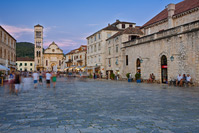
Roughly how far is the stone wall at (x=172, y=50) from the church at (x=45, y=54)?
64311mm

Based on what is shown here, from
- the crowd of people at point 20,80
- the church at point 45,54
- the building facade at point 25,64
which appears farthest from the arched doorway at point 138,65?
the building facade at point 25,64

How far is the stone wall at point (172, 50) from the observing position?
60.8 ft

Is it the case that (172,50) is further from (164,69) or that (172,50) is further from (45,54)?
(45,54)

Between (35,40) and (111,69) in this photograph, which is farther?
(35,40)

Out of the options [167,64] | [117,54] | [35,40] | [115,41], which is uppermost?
[35,40]

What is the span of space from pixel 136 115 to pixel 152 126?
48.2 inches

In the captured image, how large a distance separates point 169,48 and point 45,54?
73612mm

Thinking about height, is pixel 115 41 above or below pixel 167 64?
above

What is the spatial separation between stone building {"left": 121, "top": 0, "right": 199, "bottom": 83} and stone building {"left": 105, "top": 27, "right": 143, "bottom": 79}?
8.24ft

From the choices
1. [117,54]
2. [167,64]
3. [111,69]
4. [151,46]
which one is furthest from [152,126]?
[111,69]

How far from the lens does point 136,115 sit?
614 cm

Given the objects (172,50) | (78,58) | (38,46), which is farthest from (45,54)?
(172,50)

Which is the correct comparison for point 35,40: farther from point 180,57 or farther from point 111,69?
point 180,57

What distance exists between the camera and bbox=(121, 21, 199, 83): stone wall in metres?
18.5
